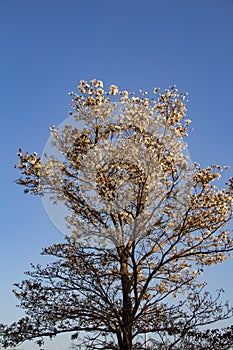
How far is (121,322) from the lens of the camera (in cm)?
604

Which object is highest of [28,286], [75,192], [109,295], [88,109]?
[88,109]

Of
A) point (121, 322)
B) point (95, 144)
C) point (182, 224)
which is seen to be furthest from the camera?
point (95, 144)

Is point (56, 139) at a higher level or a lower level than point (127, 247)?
higher

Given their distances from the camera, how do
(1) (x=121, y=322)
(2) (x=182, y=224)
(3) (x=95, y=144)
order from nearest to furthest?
(1) (x=121, y=322), (2) (x=182, y=224), (3) (x=95, y=144)

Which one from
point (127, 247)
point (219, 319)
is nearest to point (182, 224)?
point (127, 247)

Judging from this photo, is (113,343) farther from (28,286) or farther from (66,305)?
(28,286)

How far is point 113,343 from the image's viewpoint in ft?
20.3

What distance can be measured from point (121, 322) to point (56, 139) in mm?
3263

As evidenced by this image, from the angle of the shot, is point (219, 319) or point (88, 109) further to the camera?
point (88, 109)

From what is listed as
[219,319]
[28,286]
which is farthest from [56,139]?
[219,319]

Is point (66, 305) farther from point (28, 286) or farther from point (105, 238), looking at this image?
point (105, 238)

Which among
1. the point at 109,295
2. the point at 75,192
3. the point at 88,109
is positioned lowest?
the point at 109,295

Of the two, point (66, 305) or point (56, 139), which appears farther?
point (56, 139)

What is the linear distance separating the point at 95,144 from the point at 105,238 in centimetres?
161
